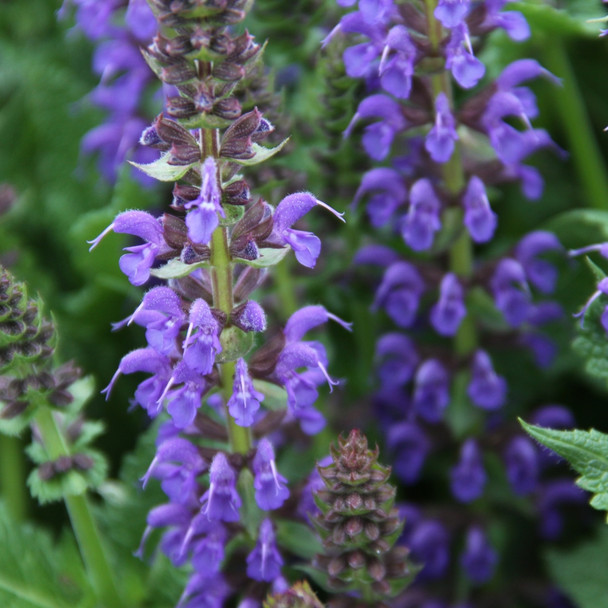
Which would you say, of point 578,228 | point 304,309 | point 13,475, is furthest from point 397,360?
point 13,475

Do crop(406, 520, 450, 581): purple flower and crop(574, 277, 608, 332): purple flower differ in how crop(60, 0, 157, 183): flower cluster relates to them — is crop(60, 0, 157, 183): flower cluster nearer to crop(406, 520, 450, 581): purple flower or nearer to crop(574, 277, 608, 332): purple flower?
crop(406, 520, 450, 581): purple flower

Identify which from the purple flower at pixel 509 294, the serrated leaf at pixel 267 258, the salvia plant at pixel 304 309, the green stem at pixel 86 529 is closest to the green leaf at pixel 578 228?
the salvia plant at pixel 304 309

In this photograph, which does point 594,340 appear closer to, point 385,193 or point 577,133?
point 385,193

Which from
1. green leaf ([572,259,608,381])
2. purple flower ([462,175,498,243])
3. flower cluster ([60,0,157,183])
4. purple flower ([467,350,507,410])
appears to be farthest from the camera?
flower cluster ([60,0,157,183])

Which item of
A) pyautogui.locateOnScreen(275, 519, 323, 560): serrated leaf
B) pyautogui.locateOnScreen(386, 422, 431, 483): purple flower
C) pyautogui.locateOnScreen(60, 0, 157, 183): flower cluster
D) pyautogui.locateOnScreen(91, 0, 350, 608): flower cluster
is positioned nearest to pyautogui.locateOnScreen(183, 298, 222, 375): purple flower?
pyautogui.locateOnScreen(91, 0, 350, 608): flower cluster

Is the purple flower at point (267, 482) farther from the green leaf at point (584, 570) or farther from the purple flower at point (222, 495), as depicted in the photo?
the green leaf at point (584, 570)

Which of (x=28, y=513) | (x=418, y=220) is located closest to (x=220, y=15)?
(x=418, y=220)
